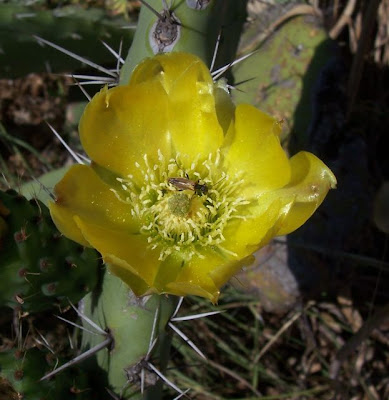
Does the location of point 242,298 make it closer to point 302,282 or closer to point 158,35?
point 302,282

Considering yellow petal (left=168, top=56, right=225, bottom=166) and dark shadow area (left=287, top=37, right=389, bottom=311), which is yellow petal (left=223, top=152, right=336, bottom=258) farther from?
dark shadow area (left=287, top=37, right=389, bottom=311)

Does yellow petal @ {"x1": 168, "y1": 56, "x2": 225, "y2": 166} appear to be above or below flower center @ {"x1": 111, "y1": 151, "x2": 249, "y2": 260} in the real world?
above

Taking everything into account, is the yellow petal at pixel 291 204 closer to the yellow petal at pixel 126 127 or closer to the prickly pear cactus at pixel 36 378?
the yellow petal at pixel 126 127

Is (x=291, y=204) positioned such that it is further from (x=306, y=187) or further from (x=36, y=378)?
(x=36, y=378)

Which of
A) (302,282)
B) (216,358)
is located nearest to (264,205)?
(302,282)

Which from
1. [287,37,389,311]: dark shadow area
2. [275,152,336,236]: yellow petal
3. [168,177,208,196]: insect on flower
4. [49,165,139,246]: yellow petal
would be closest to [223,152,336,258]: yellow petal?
[275,152,336,236]: yellow petal

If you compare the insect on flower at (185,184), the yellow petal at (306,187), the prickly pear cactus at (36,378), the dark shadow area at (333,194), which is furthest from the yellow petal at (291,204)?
the dark shadow area at (333,194)
